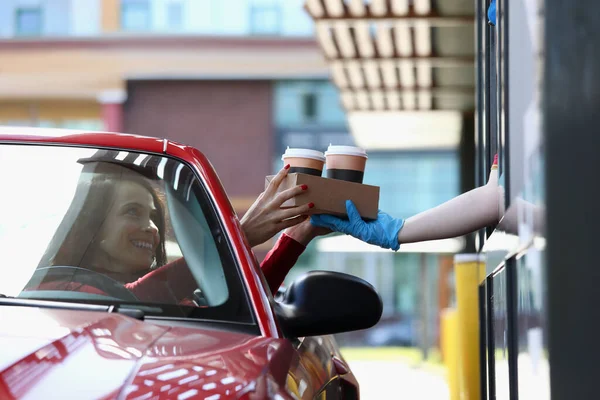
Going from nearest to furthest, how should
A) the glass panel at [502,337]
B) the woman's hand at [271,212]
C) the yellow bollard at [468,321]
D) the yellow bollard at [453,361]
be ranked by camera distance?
the glass panel at [502,337], the woman's hand at [271,212], the yellow bollard at [468,321], the yellow bollard at [453,361]

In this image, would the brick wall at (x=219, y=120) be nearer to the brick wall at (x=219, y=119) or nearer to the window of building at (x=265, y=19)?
the brick wall at (x=219, y=119)

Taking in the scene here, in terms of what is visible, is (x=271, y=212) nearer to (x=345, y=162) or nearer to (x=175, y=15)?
(x=345, y=162)

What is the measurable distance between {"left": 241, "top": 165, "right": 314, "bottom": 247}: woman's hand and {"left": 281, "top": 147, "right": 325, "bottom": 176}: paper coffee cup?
91 mm

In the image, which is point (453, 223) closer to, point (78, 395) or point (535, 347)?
point (535, 347)

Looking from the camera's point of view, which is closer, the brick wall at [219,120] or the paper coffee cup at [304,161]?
the paper coffee cup at [304,161]

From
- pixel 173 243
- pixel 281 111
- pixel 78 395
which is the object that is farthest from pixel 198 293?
pixel 281 111

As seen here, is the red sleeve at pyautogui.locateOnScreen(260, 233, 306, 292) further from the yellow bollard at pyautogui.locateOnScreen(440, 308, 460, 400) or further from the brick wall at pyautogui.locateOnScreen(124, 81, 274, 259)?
the brick wall at pyautogui.locateOnScreen(124, 81, 274, 259)

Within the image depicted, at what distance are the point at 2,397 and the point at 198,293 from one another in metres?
0.87

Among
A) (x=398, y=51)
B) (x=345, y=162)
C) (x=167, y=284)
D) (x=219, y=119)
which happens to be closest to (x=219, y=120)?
(x=219, y=119)

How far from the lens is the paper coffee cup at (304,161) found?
141 inches

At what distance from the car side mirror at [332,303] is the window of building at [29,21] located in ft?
96.0

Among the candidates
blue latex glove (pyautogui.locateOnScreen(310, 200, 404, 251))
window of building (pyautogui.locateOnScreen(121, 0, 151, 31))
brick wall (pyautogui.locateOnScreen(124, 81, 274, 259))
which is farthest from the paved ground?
window of building (pyautogui.locateOnScreen(121, 0, 151, 31))

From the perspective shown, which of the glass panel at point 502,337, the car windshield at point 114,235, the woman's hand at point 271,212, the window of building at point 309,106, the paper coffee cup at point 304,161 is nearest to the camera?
the car windshield at point 114,235

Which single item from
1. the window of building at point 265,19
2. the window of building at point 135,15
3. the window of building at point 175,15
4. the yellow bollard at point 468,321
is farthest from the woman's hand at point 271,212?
the window of building at point 175,15
